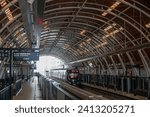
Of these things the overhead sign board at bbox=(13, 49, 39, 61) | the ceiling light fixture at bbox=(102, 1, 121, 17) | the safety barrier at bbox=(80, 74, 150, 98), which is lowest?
the safety barrier at bbox=(80, 74, 150, 98)

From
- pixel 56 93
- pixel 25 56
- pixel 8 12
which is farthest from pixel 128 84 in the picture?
pixel 56 93

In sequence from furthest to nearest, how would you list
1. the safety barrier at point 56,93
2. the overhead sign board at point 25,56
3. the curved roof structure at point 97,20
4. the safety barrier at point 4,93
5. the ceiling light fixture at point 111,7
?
the ceiling light fixture at point 111,7 → the curved roof structure at point 97,20 → the overhead sign board at point 25,56 → the safety barrier at point 4,93 → the safety barrier at point 56,93

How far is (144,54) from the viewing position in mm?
42375

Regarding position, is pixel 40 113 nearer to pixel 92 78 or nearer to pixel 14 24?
pixel 14 24

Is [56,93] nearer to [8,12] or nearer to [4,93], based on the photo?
[4,93]

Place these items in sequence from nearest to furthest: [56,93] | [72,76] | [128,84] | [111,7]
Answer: [56,93] < [128,84] < [111,7] < [72,76]

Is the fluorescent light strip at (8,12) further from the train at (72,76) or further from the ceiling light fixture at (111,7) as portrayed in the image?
the train at (72,76)

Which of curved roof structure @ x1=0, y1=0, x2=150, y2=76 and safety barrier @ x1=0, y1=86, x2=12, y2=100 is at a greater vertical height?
curved roof structure @ x1=0, y1=0, x2=150, y2=76

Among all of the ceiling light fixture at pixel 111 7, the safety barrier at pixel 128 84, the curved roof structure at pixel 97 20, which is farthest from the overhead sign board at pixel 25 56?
the ceiling light fixture at pixel 111 7

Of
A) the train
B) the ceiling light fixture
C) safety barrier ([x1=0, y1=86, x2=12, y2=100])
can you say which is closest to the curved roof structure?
the ceiling light fixture

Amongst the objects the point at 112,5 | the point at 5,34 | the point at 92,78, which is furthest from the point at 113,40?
the point at 5,34

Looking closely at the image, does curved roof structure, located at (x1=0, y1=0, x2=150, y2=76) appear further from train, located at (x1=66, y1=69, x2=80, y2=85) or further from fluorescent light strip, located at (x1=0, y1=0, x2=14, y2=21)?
train, located at (x1=66, y1=69, x2=80, y2=85)

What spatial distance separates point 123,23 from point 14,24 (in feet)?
49.9

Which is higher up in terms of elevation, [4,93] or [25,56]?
[25,56]
